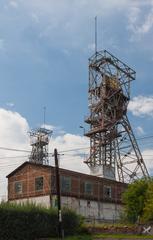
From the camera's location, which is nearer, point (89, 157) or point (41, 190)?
point (41, 190)

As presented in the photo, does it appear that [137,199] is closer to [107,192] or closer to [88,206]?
[88,206]

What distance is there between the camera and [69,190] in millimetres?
67062

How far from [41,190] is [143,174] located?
24668 mm

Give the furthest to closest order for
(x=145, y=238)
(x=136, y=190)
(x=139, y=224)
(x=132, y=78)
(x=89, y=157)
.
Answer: (x=132, y=78)
(x=89, y=157)
(x=136, y=190)
(x=139, y=224)
(x=145, y=238)

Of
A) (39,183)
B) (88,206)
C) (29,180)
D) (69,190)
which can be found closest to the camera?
(39,183)

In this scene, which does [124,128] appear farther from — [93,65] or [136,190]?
[136,190]

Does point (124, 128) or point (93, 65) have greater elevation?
point (93, 65)

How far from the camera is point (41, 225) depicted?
48.6 metres

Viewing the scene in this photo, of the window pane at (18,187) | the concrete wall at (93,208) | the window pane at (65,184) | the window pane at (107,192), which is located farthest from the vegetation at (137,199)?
the window pane at (18,187)

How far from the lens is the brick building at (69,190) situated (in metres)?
65.9

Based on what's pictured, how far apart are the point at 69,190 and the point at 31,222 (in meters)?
19.2

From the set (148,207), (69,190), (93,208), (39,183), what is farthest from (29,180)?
(148,207)

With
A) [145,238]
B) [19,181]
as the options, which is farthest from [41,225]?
[19,181]

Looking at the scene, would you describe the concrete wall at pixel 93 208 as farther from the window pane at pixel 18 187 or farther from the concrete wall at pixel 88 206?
the window pane at pixel 18 187
